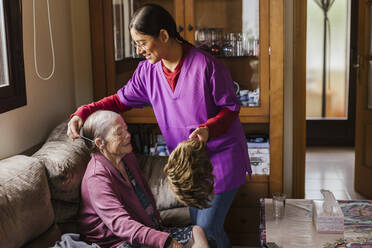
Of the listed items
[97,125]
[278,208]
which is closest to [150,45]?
[97,125]

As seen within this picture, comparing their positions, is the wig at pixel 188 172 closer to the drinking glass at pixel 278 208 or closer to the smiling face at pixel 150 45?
the smiling face at pixel 150 45

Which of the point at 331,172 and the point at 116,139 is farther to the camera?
the point at 331,172

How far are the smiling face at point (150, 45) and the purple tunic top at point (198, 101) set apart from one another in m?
0.13

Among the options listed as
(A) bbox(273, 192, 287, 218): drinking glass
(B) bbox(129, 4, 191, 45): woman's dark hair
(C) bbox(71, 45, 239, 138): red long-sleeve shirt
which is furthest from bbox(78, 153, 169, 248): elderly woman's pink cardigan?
(A) bbox(273, 192, 287, 218): drinking glass

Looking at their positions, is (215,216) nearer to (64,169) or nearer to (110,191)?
(110,191)

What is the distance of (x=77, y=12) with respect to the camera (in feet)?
10.4

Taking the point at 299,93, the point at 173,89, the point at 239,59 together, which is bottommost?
the point at 299,93

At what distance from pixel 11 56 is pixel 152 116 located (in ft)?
3.39

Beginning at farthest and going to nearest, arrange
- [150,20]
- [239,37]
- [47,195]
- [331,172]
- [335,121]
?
1. [335,121]
2. [331,172]
3. [239,37]
4. [47,195]
5. [150,20]

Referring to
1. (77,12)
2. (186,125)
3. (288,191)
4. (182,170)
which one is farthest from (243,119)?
(182,170)

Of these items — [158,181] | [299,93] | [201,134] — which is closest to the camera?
[201,134]

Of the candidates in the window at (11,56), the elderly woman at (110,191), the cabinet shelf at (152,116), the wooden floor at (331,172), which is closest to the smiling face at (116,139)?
the elderly woman at (110,191)

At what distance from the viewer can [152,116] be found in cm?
313

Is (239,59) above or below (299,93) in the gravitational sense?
above
